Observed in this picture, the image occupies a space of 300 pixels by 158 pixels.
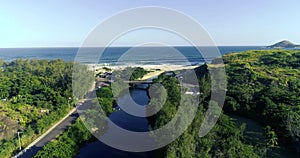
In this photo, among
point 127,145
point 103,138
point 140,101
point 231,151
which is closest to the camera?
point 231,151

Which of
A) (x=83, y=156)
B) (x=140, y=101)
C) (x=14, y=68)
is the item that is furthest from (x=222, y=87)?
(x=14, y=68)

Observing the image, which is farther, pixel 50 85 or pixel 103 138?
pixel 50 85

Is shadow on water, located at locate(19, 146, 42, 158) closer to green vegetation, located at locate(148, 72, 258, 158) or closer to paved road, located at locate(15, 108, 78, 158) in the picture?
paved road, located at locate(15, 108, 78, 158)

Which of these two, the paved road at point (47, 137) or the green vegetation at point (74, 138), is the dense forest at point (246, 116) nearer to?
the green vegetation at point (74, 138)

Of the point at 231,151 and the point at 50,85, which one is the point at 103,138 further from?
the point at 50,85

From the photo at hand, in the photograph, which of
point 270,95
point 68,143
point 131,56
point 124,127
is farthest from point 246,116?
point 131,56

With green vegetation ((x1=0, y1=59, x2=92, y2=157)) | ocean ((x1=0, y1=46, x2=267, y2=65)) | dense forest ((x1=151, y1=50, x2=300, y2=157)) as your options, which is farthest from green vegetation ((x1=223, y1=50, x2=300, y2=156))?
ocean ((x1=0, y1=46, x2=267, y2=65))
